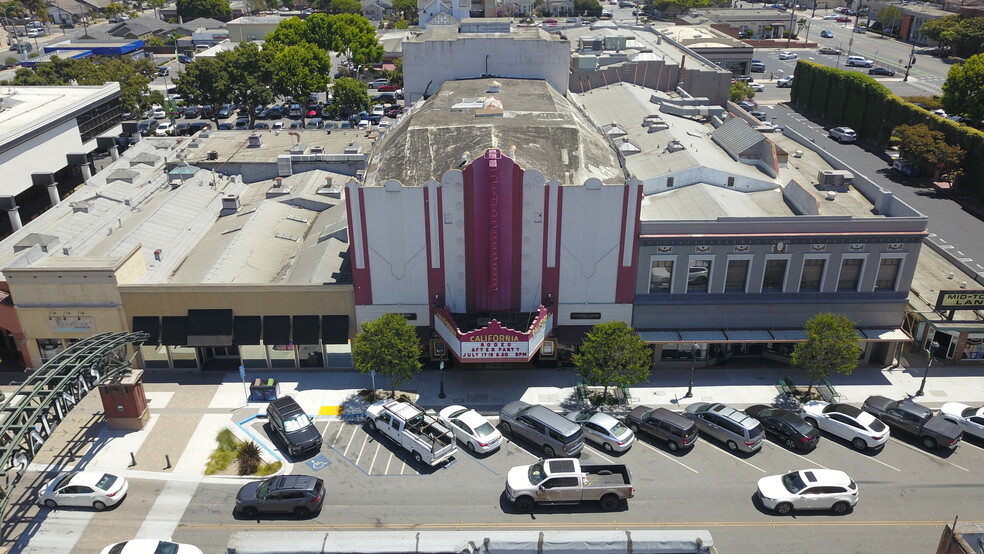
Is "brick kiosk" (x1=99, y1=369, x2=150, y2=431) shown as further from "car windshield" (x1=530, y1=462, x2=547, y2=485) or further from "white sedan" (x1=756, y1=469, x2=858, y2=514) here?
"white sedan" (x1=756, y1=469, x2=858, y2=514)

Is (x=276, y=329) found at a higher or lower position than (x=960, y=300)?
lower

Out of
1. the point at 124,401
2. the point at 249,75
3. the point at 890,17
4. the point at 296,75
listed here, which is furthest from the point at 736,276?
the point at 890,17

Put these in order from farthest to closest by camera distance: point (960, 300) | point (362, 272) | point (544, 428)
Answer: point (960, 300) < point (362, 272) < point (544, 428)

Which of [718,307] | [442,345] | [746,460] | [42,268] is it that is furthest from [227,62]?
[746,460]

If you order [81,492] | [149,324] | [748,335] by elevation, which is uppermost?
[149,324]

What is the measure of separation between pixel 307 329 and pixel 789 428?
98.9 ft

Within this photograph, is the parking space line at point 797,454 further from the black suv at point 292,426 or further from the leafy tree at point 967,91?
the leafy tree at point 967,91

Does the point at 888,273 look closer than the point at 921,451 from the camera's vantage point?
No

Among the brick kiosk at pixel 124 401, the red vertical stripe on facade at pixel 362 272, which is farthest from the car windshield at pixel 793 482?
the brick kiosk at pixel 124 401

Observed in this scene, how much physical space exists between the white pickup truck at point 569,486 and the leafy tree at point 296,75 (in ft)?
272

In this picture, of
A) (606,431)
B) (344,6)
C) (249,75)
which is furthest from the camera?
(344,6)

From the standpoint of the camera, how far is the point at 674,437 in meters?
40.0

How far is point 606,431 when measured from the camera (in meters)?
40.2

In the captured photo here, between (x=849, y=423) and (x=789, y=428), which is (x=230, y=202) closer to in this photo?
(x=789, y=428)
